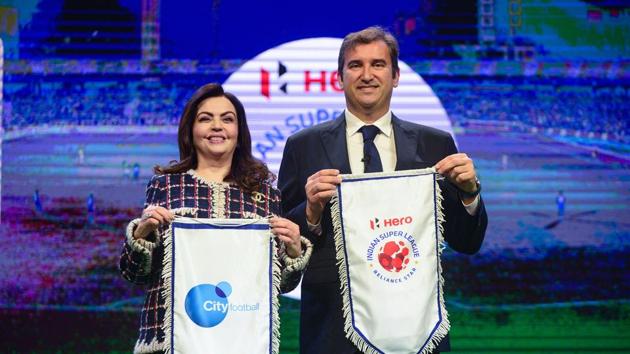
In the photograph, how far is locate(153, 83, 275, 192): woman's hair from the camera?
2811mm

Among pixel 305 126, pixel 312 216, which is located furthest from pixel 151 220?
pixel 305 126

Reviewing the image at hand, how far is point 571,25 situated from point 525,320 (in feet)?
5.21

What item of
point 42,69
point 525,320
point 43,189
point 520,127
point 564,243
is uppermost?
point 42,69

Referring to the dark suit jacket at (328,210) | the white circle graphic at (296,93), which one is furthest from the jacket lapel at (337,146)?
the white circle graphic at (296,93)

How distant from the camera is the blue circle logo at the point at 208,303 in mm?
2709

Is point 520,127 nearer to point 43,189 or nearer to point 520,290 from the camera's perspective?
point 520,290

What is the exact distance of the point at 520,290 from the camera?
4.88 metres

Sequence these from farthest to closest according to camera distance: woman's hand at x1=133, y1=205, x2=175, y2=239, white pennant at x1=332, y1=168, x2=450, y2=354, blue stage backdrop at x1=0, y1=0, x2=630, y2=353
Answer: blue stage backdrop at x1=0, y1=0, x2=630, y2=353, white pennant at x1=332, y1=168, x2=450, y2=354, woman's hand at x1=133, y1=205, x2=175, y2=239

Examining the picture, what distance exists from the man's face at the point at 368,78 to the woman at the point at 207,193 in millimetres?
354

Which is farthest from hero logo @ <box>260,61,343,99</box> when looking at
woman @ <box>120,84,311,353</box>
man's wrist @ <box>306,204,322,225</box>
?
man's wrist @ <box>306,204,322,225</box>

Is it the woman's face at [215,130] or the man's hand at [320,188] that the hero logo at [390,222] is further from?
the woman's face at [215,130]

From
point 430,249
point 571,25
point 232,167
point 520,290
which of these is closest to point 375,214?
point 430,249

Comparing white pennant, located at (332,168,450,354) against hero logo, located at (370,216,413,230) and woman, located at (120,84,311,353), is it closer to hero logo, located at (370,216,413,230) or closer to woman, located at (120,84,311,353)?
hero logo, located at (370,216,413,230)

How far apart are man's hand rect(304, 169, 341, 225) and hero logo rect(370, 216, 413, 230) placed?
0.16m
